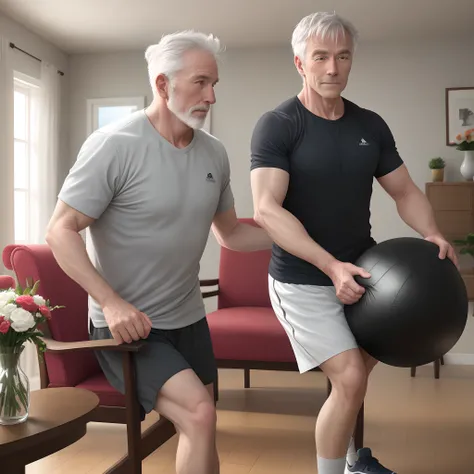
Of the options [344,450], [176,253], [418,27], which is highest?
[418,27]

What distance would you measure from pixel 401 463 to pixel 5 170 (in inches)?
140

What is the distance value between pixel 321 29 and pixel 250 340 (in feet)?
6.46

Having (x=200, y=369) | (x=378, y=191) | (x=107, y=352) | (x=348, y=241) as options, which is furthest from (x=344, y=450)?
Answer: (x=378, y=191)

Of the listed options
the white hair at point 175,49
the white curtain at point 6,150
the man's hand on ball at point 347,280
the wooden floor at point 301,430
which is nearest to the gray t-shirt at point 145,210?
the white hair at point 175,49

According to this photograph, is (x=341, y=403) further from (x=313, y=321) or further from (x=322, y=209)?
(x=322, y=209)

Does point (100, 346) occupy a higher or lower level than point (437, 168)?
lower

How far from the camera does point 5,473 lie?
1.77 meters

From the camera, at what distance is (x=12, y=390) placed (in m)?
1.91

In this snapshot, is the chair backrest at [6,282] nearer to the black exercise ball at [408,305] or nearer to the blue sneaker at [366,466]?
the black exercise ball at [408,305]

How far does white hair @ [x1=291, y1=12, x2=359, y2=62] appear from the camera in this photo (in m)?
2.17

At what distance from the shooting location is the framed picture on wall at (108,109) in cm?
643

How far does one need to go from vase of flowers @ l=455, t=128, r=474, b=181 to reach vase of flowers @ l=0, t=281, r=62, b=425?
4539 millimetres

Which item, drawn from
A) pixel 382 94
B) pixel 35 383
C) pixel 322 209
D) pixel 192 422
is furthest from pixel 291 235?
pixel 382 94

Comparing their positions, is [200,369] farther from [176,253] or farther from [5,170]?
[5,170]
